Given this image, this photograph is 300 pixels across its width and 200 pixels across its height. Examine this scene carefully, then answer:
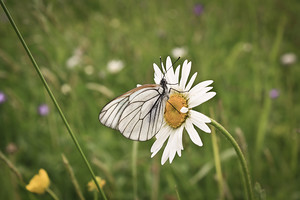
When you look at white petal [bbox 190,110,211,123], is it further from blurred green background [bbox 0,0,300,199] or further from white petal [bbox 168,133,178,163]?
blurred green background [bbox 0,0,300,199]

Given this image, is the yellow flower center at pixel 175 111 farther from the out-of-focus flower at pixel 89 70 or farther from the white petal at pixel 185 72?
the out-of-focus flower at pixel 89 70

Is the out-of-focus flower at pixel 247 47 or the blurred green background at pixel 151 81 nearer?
the blurred green background at pixel 151 81

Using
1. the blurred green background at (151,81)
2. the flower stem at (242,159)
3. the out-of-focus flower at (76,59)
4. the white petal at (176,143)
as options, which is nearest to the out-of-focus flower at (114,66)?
the blurred green background at (151,81)

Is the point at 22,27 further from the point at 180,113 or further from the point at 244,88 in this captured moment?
the point at 180,113

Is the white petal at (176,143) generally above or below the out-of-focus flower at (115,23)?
below

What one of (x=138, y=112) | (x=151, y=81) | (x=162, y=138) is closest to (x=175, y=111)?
(x=162, y=138)

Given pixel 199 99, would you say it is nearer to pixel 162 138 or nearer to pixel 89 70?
pixel 162 138

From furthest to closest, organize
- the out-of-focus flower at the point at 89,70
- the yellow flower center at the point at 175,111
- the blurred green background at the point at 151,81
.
Answer: 1. the out-of-focus flower at the point at 89,70
2. the blurred green background at the point at 151,81
3. the yellow flower center at the point at 175,111

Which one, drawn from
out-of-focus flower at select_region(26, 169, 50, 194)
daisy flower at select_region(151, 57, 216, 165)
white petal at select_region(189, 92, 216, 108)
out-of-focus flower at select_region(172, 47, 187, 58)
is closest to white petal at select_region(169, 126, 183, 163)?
daisy flower at select_region(151, 57, 216, 165)
